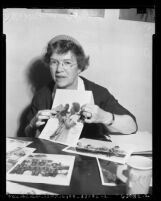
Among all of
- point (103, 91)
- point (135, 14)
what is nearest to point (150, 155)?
point (103, 91)

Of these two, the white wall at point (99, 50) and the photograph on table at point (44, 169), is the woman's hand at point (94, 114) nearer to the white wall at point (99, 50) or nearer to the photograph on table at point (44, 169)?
the white wall at point (99, 50)

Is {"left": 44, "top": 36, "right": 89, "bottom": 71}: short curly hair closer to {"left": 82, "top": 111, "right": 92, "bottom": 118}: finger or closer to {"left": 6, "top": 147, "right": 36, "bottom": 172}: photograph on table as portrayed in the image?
{"left": 82, "top": 111, "right": 92, "bottom": 118}: finger

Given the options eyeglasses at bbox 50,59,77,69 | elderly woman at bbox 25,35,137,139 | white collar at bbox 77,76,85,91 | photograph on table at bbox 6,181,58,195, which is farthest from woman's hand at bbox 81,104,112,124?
photograph on table at bbox 6,181,58,195

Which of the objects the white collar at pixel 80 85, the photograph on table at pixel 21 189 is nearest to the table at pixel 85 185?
the photograph on table at pixel 21 189

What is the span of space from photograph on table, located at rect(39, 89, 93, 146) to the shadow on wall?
0.14 m

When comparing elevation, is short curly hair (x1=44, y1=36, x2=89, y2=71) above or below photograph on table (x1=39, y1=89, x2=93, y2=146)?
above

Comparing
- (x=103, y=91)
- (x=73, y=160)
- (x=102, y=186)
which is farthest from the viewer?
(x=103, y=91)

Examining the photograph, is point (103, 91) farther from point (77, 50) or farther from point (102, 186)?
point (102, 186)

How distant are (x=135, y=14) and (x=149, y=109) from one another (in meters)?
0.50

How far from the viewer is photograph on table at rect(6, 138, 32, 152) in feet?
3.91

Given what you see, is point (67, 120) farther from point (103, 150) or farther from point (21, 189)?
point (21, 189)

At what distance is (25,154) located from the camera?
1.12m

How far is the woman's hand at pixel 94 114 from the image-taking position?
1261mm
